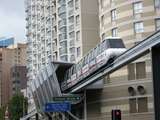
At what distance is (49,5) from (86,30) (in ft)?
68.7

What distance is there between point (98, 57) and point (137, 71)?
273 inches

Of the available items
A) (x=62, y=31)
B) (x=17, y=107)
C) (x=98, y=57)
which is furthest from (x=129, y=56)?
(x=17, y=107)

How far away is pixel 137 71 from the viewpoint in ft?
177

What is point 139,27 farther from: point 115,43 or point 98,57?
point 98,57

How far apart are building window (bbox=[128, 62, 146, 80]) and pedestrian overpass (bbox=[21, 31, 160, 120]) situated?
4.32 m

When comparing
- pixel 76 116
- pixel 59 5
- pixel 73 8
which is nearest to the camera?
pixel 76 116

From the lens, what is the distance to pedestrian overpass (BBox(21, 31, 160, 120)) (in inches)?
1364

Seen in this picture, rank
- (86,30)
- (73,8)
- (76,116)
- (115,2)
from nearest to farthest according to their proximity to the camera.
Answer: (115,2)
(76,116)
(86,30)
(73,8)

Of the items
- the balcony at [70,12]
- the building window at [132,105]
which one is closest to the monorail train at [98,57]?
the building window at [132,105]

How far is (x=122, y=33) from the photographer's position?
57.8 metres

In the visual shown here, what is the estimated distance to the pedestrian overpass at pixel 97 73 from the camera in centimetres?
3466

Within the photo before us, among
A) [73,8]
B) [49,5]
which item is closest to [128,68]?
[73,8]

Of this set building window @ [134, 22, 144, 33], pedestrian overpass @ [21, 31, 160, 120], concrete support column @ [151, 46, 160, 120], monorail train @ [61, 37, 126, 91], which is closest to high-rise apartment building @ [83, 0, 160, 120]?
building window @ [134, 22, 144, 33]

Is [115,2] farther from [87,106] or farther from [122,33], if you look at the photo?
[87,106]
